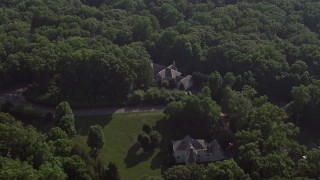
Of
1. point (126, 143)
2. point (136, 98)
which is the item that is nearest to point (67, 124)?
point (126, 143)

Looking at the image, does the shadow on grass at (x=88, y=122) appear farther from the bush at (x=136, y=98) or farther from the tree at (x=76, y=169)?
the tree at (x=76, y=169)

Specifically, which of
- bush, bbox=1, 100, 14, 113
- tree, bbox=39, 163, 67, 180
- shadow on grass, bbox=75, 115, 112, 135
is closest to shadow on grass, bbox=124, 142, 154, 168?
shadow on grass, bbox=75, 115, 112, 135

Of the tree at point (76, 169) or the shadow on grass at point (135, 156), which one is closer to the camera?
the tree at point (76, 169)

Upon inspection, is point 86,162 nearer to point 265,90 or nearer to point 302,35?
point 265,90

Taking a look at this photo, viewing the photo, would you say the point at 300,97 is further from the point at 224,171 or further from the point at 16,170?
the point at 16,170

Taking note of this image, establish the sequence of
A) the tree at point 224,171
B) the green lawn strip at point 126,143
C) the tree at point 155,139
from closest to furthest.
→ 1. the tree at point 224,171
2. the green lawn strip at point 126,143
3. the tree at point 155,139

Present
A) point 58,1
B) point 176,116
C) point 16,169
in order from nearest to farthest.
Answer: point 16,169 < point 176,116 < point 58,1

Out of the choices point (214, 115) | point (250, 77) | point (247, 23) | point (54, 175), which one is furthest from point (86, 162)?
point (247, 23)

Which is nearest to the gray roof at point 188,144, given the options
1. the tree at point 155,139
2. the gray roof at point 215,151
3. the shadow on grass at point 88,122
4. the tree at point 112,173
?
the gray roof at point 215,151
